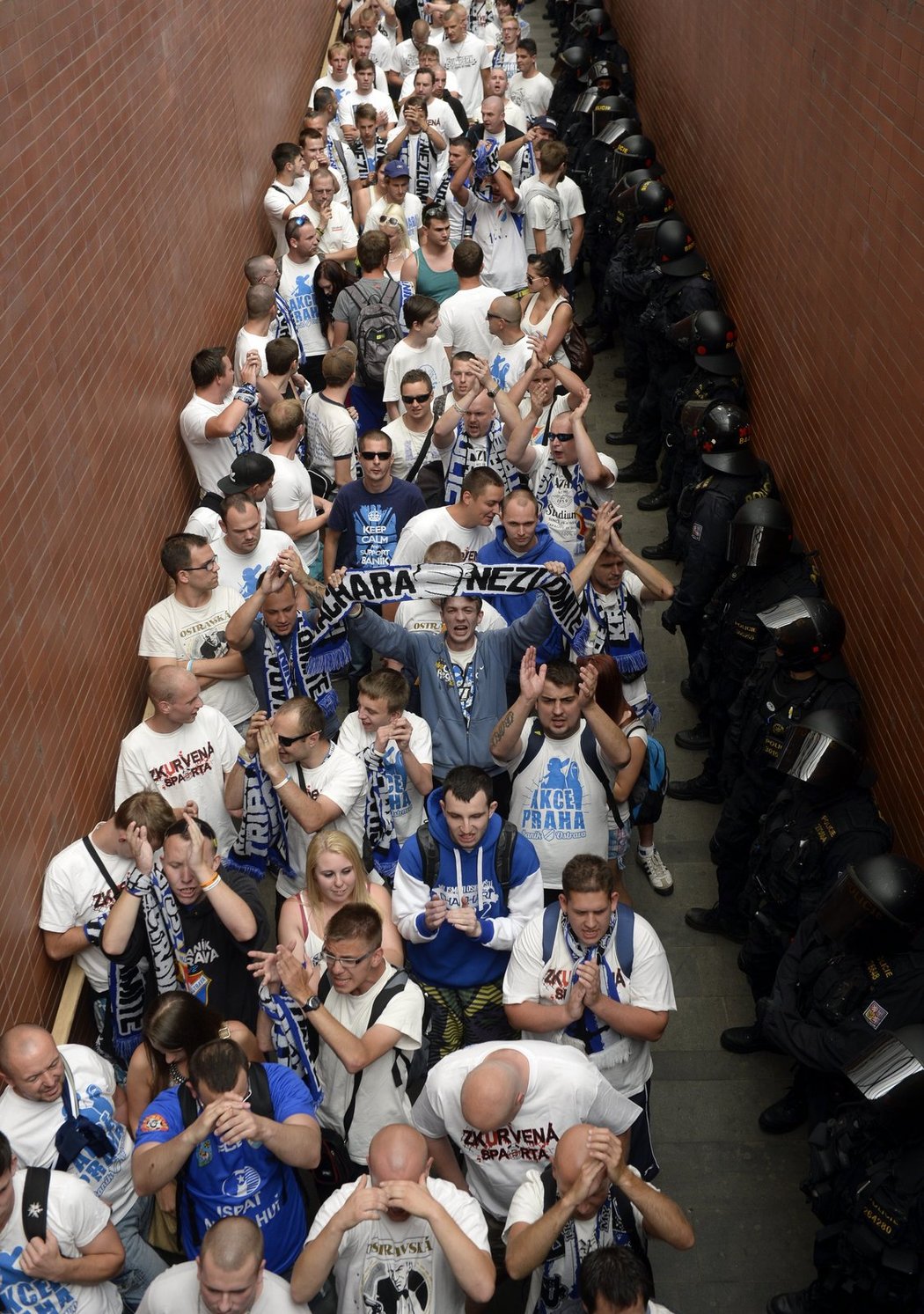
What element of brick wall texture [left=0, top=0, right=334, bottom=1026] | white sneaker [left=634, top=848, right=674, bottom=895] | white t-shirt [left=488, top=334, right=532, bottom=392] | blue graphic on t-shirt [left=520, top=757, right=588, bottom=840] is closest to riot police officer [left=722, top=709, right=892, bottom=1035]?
blue graphic on t-shirt [left=520, top=757, right=588, bottom=840]

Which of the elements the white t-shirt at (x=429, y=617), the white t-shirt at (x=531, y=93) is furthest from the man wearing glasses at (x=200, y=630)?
the white t-shirt at (x=531, y=93)

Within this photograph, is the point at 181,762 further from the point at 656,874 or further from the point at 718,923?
the point at 718,923

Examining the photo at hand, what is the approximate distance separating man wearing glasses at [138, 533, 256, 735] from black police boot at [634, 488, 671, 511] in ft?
15.4

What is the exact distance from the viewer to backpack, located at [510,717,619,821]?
6.92 meters

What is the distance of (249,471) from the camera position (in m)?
8.44

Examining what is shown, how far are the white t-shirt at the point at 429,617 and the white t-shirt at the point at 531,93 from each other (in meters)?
9.84

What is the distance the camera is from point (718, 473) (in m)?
9.27

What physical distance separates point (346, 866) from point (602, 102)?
37.3ft

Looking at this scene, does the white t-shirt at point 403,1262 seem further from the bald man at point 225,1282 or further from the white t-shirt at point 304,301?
the white t-shirt at point 304,301

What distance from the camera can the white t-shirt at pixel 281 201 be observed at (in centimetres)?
1247

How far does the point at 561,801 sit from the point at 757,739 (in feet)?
4.06

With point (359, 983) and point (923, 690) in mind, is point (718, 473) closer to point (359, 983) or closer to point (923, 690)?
point (923, 690)

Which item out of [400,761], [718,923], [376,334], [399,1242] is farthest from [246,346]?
[399,1242]

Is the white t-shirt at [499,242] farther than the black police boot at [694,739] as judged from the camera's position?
Yes
